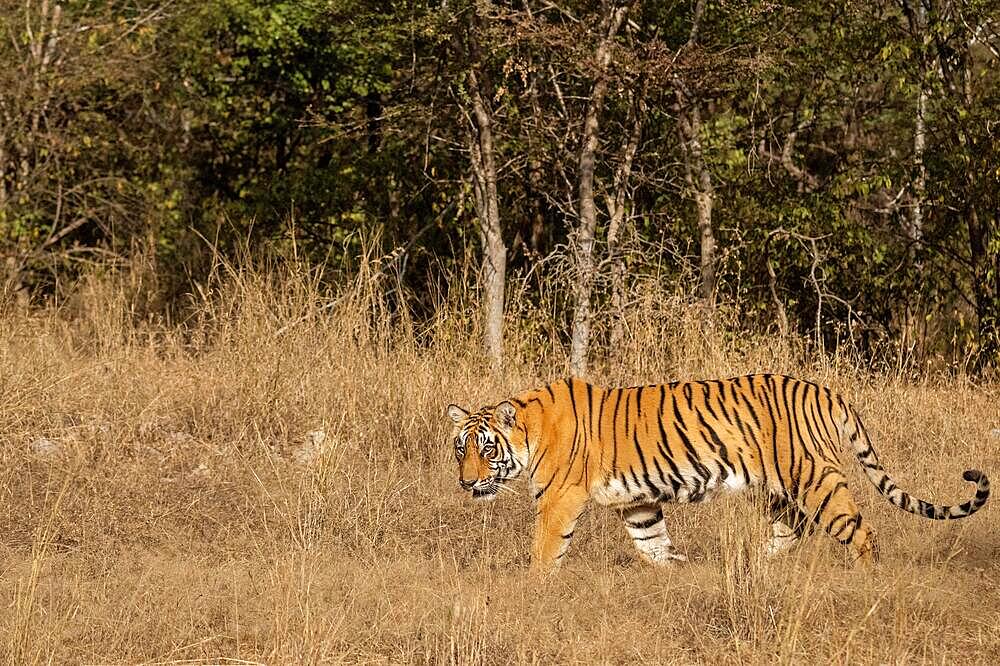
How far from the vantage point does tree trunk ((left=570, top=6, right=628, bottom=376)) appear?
30.0 ft

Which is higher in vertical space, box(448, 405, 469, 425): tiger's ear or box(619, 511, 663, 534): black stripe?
box(448, 405, 469, 425): tiger's ear

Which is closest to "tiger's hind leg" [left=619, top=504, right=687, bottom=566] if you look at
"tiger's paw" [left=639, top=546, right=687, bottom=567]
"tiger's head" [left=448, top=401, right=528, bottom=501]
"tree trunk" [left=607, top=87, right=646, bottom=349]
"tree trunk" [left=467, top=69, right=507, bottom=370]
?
"tiger's paw" [left=639, top=546, right=687, bottom=567]

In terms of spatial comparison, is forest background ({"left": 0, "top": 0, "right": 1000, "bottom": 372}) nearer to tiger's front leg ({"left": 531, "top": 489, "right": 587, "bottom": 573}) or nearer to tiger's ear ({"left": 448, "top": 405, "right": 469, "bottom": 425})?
tiger's ear ({"left": 448, "top": 405, "right": 469, "bottom": 425})

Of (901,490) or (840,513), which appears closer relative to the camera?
(840,513)

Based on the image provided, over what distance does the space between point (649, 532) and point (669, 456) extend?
0.38m

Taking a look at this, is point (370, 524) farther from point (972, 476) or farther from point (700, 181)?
point (700, 181)

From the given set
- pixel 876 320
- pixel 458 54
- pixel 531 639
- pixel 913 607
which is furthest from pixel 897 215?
pixel 531 639

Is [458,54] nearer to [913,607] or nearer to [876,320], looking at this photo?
[876,320]

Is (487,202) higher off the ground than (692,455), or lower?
higher

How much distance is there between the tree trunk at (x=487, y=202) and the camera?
9.67 m

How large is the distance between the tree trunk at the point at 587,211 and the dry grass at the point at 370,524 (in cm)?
22

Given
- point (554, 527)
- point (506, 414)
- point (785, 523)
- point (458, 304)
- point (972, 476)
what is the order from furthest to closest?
point (458, 304), point (785, 523), point (506, 414), point (554, 527), point (972, 476)

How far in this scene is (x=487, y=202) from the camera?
32.7 ft

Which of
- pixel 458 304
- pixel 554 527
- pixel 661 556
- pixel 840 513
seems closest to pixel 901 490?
pixel 840 513
